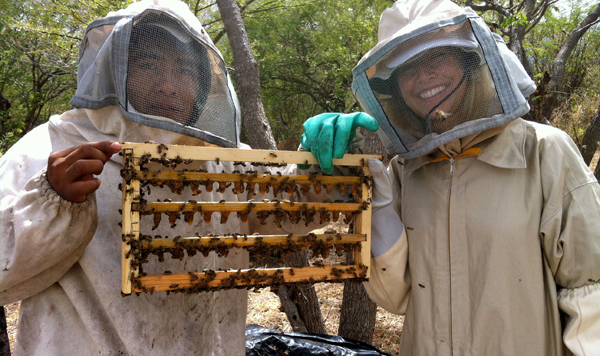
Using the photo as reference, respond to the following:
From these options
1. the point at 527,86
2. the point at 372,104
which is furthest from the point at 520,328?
the point at 372,104

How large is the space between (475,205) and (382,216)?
0.41 metres

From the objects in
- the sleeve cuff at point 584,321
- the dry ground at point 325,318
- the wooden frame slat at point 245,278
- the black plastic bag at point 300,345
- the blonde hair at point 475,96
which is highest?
the blonde hair at point 475,96

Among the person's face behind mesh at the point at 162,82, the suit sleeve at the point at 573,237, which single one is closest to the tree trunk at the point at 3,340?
the person's face behind mesh at the point at 162,82

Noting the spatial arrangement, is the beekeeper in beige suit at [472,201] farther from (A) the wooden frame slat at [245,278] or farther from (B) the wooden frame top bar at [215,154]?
(A) the wooden frame slat at [245,278]

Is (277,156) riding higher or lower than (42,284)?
higher

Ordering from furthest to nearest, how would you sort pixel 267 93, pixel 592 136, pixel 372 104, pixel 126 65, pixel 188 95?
pixel 267 93 < pixel 592 136 < pixel 372 104 < pixel 188 95 < pixel 126 65

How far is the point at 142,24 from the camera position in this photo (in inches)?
74.0

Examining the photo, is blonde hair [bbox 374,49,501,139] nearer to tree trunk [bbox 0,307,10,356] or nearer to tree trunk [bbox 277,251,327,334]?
tree trunk [bbox 277,251,327,334]

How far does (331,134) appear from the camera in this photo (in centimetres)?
182

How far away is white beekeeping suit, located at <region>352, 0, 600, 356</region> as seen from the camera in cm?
174

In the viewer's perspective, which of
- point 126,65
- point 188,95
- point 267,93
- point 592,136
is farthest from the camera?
point 267,93

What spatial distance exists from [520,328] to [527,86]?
105 cm

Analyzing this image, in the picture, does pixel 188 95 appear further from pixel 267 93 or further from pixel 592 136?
pixel 267 93

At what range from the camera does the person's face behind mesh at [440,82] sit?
187 cm
